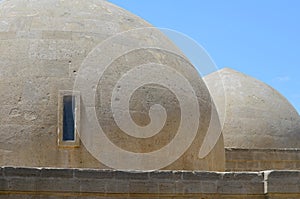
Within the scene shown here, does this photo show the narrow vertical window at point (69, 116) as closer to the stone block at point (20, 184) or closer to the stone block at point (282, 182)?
the stone block at point (20, 184)

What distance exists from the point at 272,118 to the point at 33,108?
828 cm

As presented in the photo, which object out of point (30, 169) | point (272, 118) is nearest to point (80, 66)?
point (30, 169)

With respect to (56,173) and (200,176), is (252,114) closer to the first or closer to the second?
(200,176)

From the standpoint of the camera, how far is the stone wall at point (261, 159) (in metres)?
13.4

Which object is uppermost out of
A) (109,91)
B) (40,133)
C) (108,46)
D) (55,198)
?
(108,46)

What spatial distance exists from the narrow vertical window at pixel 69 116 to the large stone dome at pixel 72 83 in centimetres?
2

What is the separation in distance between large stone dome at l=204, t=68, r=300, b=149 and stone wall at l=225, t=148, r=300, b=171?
3.89 feet

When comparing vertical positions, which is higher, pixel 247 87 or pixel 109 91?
pixel 247 87

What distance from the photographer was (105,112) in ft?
29.4

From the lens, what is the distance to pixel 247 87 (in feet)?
53.9

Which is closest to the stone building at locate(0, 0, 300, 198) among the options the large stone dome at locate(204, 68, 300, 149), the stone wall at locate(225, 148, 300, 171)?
the stone wall at locate(225, 148, 300, 171)

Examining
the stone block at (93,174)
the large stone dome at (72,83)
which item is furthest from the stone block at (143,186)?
the large stone dome at (72,83)

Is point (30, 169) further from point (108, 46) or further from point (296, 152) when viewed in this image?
point (296, 152)

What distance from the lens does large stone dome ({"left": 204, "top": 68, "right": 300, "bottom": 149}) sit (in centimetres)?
1548
